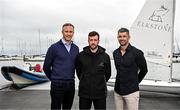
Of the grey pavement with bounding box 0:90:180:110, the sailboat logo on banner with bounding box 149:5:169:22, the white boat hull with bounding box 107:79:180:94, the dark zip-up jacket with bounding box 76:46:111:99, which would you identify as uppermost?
the sailboat logo on banner with bounding box 149:5:169:22

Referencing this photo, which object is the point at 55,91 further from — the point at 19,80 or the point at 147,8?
the point at 19,80

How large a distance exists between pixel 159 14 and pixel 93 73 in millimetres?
6181

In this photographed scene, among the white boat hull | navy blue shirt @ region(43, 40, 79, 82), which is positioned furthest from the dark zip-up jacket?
the white boat hull

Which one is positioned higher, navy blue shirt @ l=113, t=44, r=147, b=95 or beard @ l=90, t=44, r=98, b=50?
beard @ l=90, t=44, r=98, b=50

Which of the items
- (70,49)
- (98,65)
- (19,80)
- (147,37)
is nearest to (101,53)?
(98,65)

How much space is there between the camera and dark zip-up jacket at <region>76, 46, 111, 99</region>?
393 centimetres

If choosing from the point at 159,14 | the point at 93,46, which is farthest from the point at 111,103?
the point at 93,46

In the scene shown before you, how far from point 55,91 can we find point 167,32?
6041 millimetres

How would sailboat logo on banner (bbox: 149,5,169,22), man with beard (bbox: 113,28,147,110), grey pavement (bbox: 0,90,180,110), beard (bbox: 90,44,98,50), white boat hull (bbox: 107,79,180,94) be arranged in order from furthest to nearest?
sailboat logo on banner (bbox: 149,5,169,22) → white boat hull (bbox: 107,79,180,94) → grey pavement (bbox: 0,90,180,110) → man with beard (bbox: 113,28,147,110) → beard (bbox: 90,44,98,50)

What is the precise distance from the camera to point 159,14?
9.55m

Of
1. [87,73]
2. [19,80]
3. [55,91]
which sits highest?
[87,73]

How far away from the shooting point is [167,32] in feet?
30.8

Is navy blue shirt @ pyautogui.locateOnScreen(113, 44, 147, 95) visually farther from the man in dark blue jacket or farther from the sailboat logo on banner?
the sailboat logo on banner

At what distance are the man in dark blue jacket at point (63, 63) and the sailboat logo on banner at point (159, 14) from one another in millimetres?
5809
